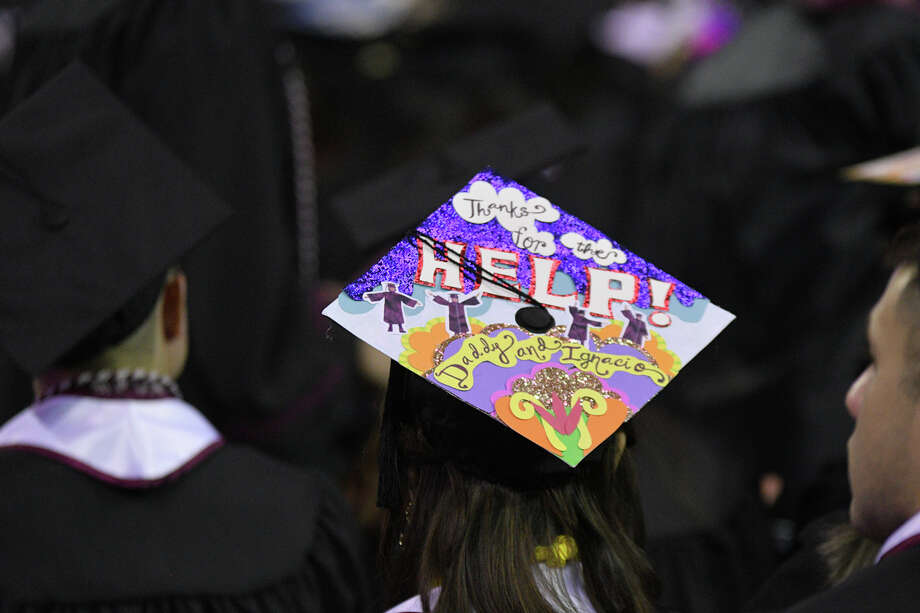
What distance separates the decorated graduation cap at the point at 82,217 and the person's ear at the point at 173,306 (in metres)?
0.08

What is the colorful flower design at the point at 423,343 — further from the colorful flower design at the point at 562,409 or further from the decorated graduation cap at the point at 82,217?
the decorated graduation cap at the point at 82,217

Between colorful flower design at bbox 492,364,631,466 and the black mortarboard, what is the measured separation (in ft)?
2.82

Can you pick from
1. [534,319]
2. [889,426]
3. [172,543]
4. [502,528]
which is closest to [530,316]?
[534,319]

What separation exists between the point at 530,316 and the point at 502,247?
112mm

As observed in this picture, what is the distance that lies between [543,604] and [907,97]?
2.76 metres

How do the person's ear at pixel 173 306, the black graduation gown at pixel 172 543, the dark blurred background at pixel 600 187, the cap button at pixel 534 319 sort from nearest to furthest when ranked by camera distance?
the cap button at pixel 534 319 → the black graduation gown at pixel 172 543 → the person's ear at pixel 173 306 → the dark blurred background at pixel 600 187

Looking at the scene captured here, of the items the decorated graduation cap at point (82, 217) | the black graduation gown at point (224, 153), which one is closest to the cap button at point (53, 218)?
the decorated graduation cap at point (82, 217)

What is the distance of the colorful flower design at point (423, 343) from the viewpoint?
142 cm

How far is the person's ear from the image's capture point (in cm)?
212

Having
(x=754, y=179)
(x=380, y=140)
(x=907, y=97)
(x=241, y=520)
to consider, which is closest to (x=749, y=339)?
(x=754, y=179)

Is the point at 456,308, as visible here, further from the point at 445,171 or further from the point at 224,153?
the point at 224,153

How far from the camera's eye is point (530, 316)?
1510mm

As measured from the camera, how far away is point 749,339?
4.11 metres

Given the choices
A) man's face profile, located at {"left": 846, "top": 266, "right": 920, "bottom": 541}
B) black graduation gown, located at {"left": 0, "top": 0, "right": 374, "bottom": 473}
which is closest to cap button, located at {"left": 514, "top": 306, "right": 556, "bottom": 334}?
man's face profile, located at {"left": 846, "top": 266, "right": 920, "bottom": 541}
